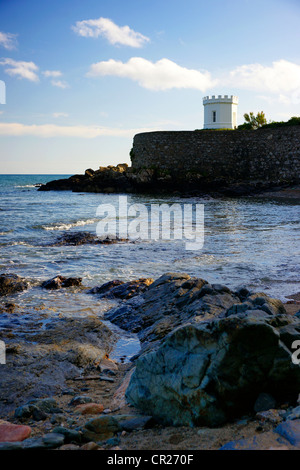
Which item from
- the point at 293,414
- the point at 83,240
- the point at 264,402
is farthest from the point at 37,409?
the point at 83,240

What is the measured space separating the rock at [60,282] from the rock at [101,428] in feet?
16.3

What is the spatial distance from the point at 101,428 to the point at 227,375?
928 mm

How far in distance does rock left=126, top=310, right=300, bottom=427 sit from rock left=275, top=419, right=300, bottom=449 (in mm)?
385

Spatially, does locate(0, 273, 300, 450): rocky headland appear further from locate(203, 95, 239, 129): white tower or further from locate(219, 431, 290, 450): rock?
locate(203, 95, 239, 129): white tower

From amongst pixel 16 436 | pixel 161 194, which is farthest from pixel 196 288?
pixel 161 194

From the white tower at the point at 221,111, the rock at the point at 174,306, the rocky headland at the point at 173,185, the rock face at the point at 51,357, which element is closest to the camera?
the rock face at the point at 51,357

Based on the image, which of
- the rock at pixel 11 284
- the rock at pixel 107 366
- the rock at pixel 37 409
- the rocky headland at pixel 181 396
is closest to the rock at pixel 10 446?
the rocky headland at pixel 181 396

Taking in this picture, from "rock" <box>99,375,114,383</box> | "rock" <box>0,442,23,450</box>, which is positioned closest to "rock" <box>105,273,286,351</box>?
"rock" <box>99,375,114,383</box>

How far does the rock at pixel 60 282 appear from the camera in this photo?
7673 millimetres

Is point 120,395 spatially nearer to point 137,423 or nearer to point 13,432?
point 137,423

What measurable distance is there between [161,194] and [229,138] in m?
8.14

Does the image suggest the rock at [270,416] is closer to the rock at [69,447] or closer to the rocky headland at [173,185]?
the rock at [69,447]

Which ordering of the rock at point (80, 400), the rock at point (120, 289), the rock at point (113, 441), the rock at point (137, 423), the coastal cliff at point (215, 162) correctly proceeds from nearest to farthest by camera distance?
the rock at point (113, 441) < the rock at point (137, 423) < the rock at point (80, 400) < the rock at point (120, 289) < the coastal cliff at point (215, 162)

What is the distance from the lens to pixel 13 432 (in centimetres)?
286
